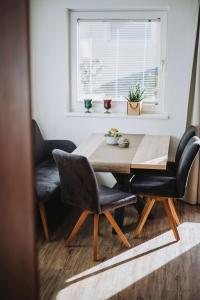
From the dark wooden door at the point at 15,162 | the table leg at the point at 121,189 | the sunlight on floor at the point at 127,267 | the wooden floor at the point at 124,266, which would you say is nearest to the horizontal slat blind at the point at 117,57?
the table leg at the point at 121,189

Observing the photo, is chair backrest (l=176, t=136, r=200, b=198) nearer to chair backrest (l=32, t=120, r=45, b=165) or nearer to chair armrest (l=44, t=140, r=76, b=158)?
chair armrest (l=44, t=140, r=76, b=158)

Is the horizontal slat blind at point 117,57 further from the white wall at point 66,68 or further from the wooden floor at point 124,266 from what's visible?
the wooden floor at point 124,266

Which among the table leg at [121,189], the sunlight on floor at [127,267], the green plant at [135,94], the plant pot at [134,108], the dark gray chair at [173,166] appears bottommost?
the sunlight on floor at [127,267]

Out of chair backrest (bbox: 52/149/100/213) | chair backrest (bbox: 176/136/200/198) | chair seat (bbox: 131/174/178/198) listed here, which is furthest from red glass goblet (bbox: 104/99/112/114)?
chair backrest (bbox: 52/149/100/213)

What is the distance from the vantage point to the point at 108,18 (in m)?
4.31

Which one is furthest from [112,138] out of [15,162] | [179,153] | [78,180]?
[15,162]

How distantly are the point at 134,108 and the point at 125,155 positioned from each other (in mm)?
1027

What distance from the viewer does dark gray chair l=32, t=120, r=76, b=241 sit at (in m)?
3.40

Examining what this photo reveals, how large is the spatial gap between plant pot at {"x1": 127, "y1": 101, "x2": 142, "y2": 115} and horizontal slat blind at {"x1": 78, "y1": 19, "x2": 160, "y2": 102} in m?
0.17

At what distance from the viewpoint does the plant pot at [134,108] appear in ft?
14.2

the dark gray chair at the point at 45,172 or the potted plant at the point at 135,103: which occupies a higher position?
the potted plant at the point at 135,103

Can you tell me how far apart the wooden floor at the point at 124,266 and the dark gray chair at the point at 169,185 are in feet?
0.56

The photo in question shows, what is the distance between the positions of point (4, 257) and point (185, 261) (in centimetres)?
231

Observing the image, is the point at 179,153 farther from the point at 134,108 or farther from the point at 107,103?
the point at 107,103
